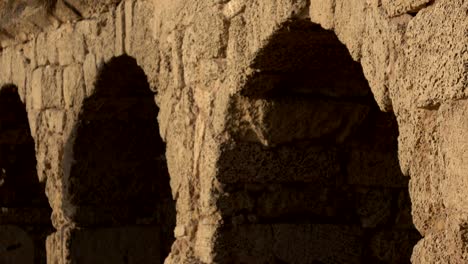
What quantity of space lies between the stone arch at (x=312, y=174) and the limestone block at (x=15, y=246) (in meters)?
4.81

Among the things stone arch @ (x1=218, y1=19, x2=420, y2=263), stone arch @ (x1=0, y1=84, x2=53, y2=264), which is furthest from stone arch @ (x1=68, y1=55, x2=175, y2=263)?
stone arch @ (x1=218, y1=19, x2=420, y2=263)

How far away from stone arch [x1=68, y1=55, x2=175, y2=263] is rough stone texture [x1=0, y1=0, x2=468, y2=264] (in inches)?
1.1

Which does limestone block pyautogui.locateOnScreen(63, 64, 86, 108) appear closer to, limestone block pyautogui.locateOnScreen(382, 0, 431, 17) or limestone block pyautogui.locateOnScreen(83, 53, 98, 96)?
limestone block pyautogui.locateOnScreen(83, 53, 98, 96)

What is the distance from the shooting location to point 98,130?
7.71 m

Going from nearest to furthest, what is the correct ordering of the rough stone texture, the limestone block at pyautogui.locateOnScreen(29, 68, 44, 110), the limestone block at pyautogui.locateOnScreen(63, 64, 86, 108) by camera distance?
the rough stone texture < the limestone block at pyautogui.locateOnScreen(63, 64, 86, 108) < the limestone block at pyautogui.locateOnScreen(29, 68, 44, 110)

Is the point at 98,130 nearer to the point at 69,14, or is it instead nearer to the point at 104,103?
the point at 104,103

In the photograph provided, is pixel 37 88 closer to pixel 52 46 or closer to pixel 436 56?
pixel 52 46

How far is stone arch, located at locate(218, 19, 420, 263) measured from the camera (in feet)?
17.7

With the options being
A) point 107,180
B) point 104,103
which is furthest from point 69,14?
point 107,180

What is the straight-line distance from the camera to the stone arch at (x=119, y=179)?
7.62m

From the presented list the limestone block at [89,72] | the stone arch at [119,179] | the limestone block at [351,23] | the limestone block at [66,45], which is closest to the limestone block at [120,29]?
the limestone block at [89,72]

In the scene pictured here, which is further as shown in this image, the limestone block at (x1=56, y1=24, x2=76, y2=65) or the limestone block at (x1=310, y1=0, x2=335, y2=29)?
the limestone block at (x1=56, y1=24, x2=76, y2=65)

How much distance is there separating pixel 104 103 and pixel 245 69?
246 cm

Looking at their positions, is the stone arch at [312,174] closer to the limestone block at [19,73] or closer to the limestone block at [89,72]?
the limestone block at [89,72]
